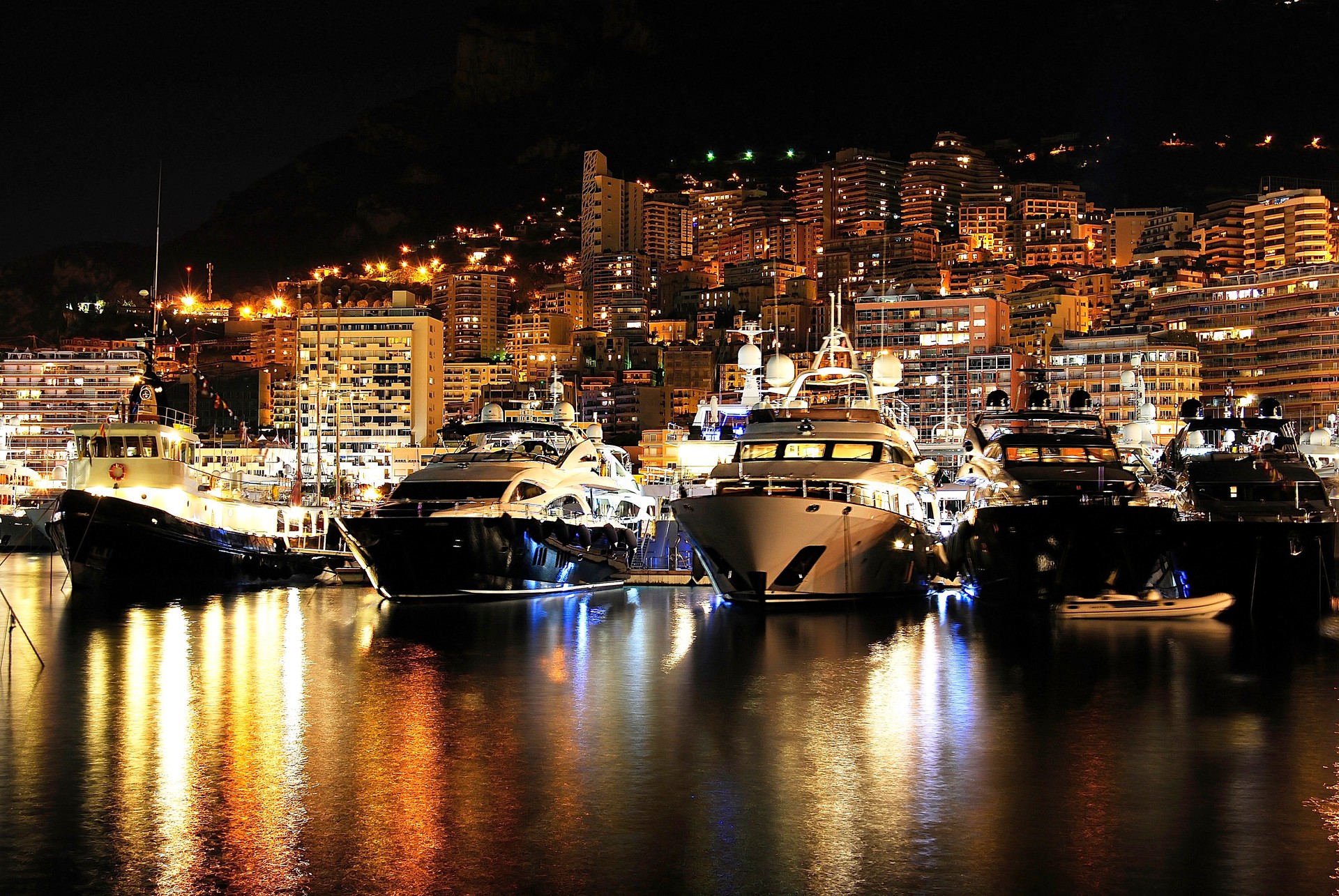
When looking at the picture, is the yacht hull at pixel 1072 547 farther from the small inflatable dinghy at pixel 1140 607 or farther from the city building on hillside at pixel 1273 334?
the city building on hillside at pixel 1273 334

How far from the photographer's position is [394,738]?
15.8 metres

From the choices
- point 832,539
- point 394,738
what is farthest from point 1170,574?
point 394,738

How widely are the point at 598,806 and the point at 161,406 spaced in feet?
129

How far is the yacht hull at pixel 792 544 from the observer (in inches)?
1178

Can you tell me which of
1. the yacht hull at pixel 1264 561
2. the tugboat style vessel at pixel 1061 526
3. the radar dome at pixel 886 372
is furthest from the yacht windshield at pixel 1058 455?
the radar dome at pixel 886 372

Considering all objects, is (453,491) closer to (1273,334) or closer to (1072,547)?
(1072,547)

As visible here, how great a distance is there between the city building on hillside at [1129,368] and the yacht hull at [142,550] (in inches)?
3042

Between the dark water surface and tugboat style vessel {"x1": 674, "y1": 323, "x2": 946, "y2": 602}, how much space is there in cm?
454

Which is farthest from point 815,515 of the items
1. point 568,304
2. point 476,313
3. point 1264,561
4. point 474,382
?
point 476,313

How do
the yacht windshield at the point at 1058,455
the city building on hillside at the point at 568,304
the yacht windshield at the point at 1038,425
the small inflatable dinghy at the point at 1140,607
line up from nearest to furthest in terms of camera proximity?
the small inflatable dinghy at the point at 1140,607 < the yacht windshield at the point at 1058,455 < the yacht windshield at the point at 1038,425 < the city building on hillside at the point at 568,304

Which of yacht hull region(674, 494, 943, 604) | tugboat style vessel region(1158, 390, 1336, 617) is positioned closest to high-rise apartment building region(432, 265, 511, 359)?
yacht hull region(674, 494, 943, 604)

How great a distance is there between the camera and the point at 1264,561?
3222 centimetres

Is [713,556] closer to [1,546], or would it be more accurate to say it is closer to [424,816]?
[424,816]

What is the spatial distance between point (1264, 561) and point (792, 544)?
1155 centimetres
